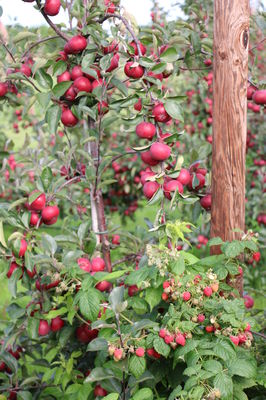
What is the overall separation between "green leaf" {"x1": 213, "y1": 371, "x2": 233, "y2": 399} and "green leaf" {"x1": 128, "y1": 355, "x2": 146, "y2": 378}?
0.21m

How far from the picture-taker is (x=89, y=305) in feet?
5.04

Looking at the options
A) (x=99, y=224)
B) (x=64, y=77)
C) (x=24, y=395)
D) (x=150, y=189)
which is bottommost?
(x=24, y=395)

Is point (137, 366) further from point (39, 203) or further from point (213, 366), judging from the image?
point (39, 203)

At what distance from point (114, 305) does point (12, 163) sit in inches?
141

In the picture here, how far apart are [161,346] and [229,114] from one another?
2.82ft

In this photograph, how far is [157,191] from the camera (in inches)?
61.1

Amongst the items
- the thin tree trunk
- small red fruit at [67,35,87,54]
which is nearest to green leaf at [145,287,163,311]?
the thin tree trunk

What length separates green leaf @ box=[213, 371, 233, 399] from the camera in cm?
122

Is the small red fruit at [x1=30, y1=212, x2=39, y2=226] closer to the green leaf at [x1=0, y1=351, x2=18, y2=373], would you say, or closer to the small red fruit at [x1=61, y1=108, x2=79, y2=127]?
the small red fruit at [x1=61, y1=108, x2=79, y2=127]

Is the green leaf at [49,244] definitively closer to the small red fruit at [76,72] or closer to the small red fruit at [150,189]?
the small red fruit at [150,189]

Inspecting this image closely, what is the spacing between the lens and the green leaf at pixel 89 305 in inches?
60.0

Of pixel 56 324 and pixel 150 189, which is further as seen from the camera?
pixel 56 324

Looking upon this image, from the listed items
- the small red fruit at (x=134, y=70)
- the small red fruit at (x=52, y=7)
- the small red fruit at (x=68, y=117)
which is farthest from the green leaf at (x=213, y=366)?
the small red fruit at (x=52, y=7)

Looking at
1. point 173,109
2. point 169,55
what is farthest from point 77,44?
point 173,109
